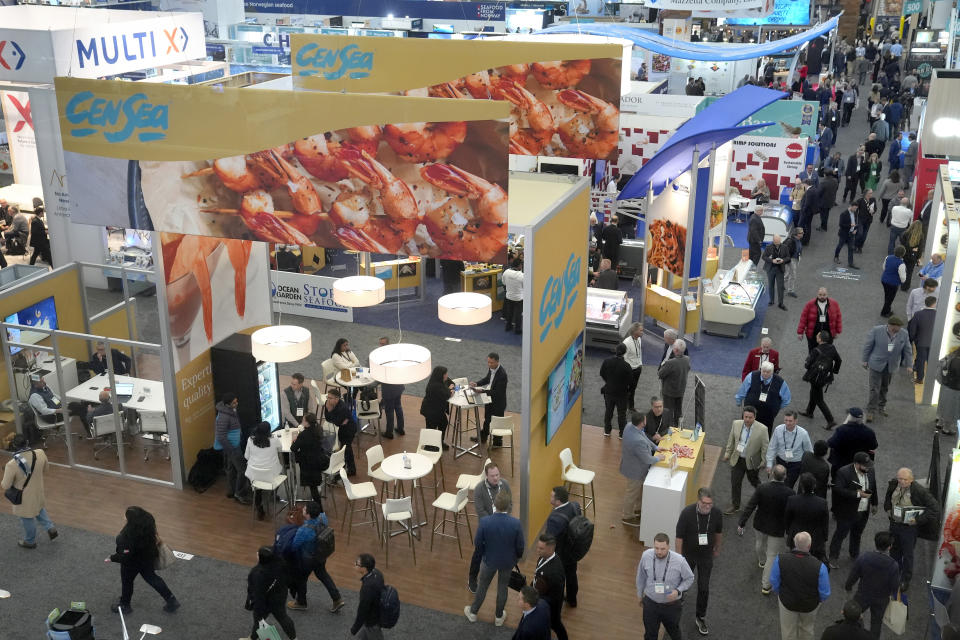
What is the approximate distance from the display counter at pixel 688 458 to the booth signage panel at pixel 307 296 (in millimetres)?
5765

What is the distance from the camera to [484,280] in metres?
13.7

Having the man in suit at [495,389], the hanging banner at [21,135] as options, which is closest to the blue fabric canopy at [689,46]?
the hanging banner at [21,135]

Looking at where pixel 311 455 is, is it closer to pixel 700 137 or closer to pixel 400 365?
pixel 400 365

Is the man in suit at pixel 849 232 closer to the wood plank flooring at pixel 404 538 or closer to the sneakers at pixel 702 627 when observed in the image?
the wood plank flooring at pixel 404 538

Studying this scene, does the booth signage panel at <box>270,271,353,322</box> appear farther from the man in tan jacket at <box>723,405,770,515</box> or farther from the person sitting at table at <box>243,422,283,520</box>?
the man in tan jacket at <box>723,405,770,515</box>

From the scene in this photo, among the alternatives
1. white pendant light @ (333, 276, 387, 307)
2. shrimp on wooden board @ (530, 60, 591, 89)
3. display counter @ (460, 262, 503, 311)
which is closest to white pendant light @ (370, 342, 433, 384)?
white pendant light @ (333, 276, 387, 307)

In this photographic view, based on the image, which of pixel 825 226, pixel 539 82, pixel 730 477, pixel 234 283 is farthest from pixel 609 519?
pixel 825 226

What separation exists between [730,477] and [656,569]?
309 cm

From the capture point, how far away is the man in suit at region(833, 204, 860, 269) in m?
15.0

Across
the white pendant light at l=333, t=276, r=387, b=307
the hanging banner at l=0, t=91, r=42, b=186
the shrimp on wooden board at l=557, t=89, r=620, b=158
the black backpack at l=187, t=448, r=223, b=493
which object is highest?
the shrimp on wooden board at l=557, t=89, r=620, b=158

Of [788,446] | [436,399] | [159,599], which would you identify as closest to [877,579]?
[788,446]

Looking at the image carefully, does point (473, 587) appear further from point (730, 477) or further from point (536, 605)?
point (730, 477)

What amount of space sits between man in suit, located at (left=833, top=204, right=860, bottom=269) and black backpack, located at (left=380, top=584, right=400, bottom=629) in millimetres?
11035

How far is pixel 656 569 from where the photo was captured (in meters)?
6.45
